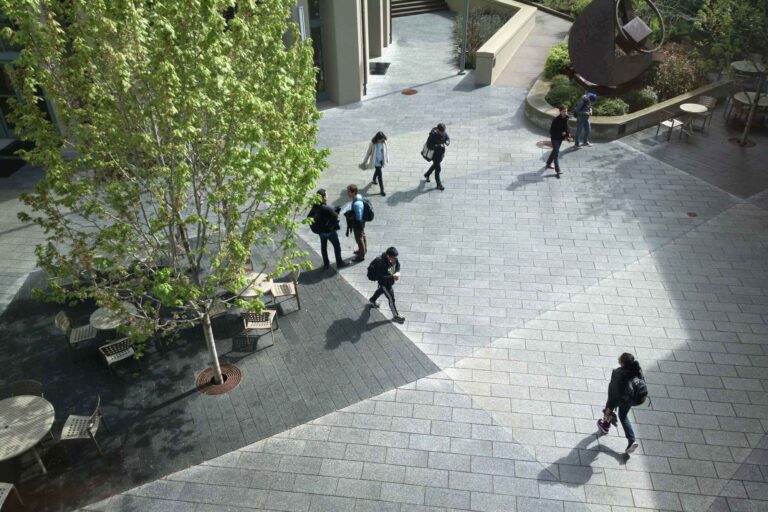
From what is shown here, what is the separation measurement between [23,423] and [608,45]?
18.1m

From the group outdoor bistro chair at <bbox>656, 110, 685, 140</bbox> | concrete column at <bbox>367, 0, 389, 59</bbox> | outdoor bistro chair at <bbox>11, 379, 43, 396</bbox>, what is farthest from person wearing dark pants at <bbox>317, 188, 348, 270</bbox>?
concrete column at <bbox>367, 0, 389, 59</bbox>

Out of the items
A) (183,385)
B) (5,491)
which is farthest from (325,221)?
(5,491)

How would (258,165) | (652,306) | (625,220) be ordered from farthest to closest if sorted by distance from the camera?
(625,220) → (652,306) → (258,165)

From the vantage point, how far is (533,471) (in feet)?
27.0

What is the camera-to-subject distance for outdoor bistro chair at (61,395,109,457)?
326 inches

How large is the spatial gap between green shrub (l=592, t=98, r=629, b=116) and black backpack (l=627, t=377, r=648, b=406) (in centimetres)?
1237

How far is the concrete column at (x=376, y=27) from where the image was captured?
23531 mm

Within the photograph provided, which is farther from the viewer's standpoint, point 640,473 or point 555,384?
point 555,384

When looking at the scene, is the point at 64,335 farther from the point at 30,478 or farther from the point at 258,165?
the point at 258,165

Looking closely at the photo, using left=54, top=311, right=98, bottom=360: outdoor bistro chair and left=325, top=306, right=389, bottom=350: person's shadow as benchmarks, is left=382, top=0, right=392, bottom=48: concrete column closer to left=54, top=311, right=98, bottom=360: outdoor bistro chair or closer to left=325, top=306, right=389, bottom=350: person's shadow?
left=325, top=306, right=389, bottom=350: person's shadow

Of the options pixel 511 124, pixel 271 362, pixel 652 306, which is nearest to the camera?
pixel 271 362

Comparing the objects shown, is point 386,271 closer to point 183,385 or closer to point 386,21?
point 183,385

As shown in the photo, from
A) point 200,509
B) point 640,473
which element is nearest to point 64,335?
point 200,509

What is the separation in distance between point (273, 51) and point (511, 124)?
39.8 feet
